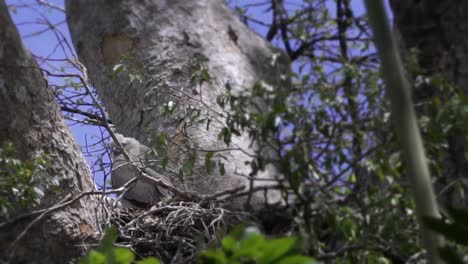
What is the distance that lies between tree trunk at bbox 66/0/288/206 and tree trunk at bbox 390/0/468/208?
0.82 meters

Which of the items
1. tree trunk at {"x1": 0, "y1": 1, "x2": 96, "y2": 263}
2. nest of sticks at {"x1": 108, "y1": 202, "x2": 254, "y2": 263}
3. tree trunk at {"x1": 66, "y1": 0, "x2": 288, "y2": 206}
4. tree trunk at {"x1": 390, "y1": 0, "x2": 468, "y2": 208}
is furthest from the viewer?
tree trunk at {"x1": 66, "y1": 0, "x2": 288, "y2": 206}

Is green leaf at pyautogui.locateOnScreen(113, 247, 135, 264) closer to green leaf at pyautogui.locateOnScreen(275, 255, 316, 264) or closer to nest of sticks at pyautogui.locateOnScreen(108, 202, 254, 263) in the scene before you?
green leaf at pyautogui.locateOnScreen(275, 255, 316, 264)

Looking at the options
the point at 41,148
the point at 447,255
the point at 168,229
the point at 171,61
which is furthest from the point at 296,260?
the point at 171,61

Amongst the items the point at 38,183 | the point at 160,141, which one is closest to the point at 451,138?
the point at 160,141

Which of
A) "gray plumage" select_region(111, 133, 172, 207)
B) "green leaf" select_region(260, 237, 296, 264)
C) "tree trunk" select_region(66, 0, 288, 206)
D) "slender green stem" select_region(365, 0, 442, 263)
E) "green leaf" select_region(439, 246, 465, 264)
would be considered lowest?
"green leaf" select_region(439, 246, 465, 264)

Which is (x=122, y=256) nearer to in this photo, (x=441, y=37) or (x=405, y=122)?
(x=405, y=122)

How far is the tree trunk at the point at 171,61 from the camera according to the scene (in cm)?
498

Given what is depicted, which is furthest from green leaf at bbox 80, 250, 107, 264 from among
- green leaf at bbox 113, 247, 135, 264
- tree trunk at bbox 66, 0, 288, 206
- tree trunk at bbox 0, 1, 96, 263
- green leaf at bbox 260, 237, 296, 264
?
tree trunk at bbox 66, 0, 288, 206

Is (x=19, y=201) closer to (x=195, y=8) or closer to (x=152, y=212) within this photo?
(x=152, y=212)

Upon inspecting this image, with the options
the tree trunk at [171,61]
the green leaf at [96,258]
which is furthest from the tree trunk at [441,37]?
the green leaf at [96,258]

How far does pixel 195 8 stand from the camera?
5801 mm

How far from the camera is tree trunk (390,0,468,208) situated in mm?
4004

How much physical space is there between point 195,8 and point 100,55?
974mm

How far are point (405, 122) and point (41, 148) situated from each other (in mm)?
2785
